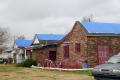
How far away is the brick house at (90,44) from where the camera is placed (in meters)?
37.9

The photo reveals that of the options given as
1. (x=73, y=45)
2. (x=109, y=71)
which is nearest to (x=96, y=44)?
(x=73, y=45)

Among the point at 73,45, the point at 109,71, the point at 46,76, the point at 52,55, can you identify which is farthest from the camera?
the point at 52,55

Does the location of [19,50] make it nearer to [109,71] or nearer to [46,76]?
[46,76]

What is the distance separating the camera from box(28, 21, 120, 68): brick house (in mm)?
37906

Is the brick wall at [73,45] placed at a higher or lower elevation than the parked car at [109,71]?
higher

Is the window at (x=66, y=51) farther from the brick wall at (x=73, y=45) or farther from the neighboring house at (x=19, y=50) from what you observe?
the neighboring house at (x=19, y=50)

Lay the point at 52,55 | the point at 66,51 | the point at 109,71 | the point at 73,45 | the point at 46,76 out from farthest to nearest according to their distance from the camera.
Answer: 1. the point at 52,55
2. the point at 66,51
3. the point at 73,45
4. the point at 46,76
5. the point at 109,71

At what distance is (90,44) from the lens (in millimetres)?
38031

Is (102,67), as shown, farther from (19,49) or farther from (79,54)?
(19,49)

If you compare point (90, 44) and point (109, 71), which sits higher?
point (90, 44)

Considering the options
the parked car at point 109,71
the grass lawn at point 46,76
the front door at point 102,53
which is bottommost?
the grass lawn at point 46,76

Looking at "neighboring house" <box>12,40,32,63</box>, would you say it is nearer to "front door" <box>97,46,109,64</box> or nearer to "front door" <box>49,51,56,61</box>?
"front door" <box>49,51,56,61</box>

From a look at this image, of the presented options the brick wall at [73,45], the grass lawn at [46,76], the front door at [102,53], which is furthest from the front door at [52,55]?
the grass lawn at [46,76]

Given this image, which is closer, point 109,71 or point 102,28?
point 109,71
